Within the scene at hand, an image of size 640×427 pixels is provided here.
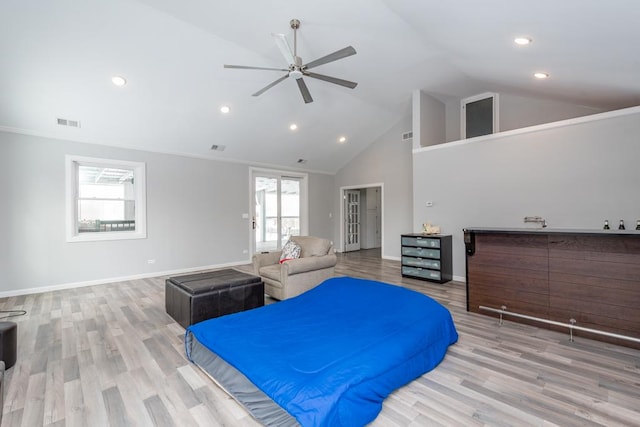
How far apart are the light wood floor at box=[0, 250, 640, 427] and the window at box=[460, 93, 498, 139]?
4118mm

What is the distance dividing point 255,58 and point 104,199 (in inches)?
156

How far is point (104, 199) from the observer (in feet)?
18.5

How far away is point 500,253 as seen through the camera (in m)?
3.53

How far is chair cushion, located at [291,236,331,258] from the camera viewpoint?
15.4ft

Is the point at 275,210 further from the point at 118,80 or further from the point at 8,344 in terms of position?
the point at 8,344

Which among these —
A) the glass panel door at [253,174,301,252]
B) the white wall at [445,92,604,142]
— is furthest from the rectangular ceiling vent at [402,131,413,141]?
the glass panel door at [253,174,301,252]

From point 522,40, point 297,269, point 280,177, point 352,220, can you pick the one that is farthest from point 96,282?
point 522,40

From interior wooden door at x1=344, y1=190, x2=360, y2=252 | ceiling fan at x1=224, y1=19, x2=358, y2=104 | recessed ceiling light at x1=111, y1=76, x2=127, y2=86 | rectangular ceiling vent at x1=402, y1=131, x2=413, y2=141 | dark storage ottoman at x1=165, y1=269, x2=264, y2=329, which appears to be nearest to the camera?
ceiling fan at x1=224, y1=19, x2=358, y2=104

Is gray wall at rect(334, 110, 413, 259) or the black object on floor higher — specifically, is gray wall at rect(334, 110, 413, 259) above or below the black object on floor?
above

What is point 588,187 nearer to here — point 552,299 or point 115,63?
point 552,299

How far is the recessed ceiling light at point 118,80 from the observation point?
4.32 meters

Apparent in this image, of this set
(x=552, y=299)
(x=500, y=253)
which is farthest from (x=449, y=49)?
(x=552, y=299)

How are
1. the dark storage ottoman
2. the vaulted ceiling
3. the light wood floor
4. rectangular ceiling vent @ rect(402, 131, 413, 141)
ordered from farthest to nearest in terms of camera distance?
rectangular ceiling vent @ rect(402, 131, 413, 141) → the dark storage ottoman → the vaulted ceiling → the light wood floor

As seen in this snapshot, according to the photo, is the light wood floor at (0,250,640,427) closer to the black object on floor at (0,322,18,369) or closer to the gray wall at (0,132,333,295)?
the black object on floor at (0,322,18,369)
